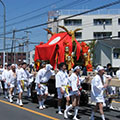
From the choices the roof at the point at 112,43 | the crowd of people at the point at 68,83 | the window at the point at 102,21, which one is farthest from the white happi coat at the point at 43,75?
the window at the point at 102,21

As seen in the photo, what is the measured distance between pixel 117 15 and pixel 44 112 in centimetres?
3408

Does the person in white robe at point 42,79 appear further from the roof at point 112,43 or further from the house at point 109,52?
the roof at point 112,43

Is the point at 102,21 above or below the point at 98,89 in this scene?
above

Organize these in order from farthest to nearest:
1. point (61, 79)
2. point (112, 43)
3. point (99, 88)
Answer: point (112, 43) → point (61, 79) → point (99, 88)

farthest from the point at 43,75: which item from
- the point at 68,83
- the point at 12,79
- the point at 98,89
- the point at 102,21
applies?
the point at 102,21

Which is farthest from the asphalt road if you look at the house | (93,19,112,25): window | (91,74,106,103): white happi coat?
(93,19,112,25): window

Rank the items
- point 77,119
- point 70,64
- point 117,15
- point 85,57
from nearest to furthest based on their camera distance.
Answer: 1. point 77,119
2. point 70,64
3. point 85,57
4. point 117,15

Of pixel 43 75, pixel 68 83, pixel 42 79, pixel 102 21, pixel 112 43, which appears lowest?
pixel 68 83

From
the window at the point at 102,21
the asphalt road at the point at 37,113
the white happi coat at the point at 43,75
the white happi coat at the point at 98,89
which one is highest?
the window at the point at 102,21

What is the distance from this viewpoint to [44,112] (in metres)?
8.83

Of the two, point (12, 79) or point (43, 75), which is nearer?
point (43, 75)

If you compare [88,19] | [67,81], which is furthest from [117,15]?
[67,81]

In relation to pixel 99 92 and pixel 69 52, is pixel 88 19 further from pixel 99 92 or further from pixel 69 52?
pixel 99 92

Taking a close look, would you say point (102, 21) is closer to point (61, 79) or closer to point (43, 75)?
point (43, 75)
